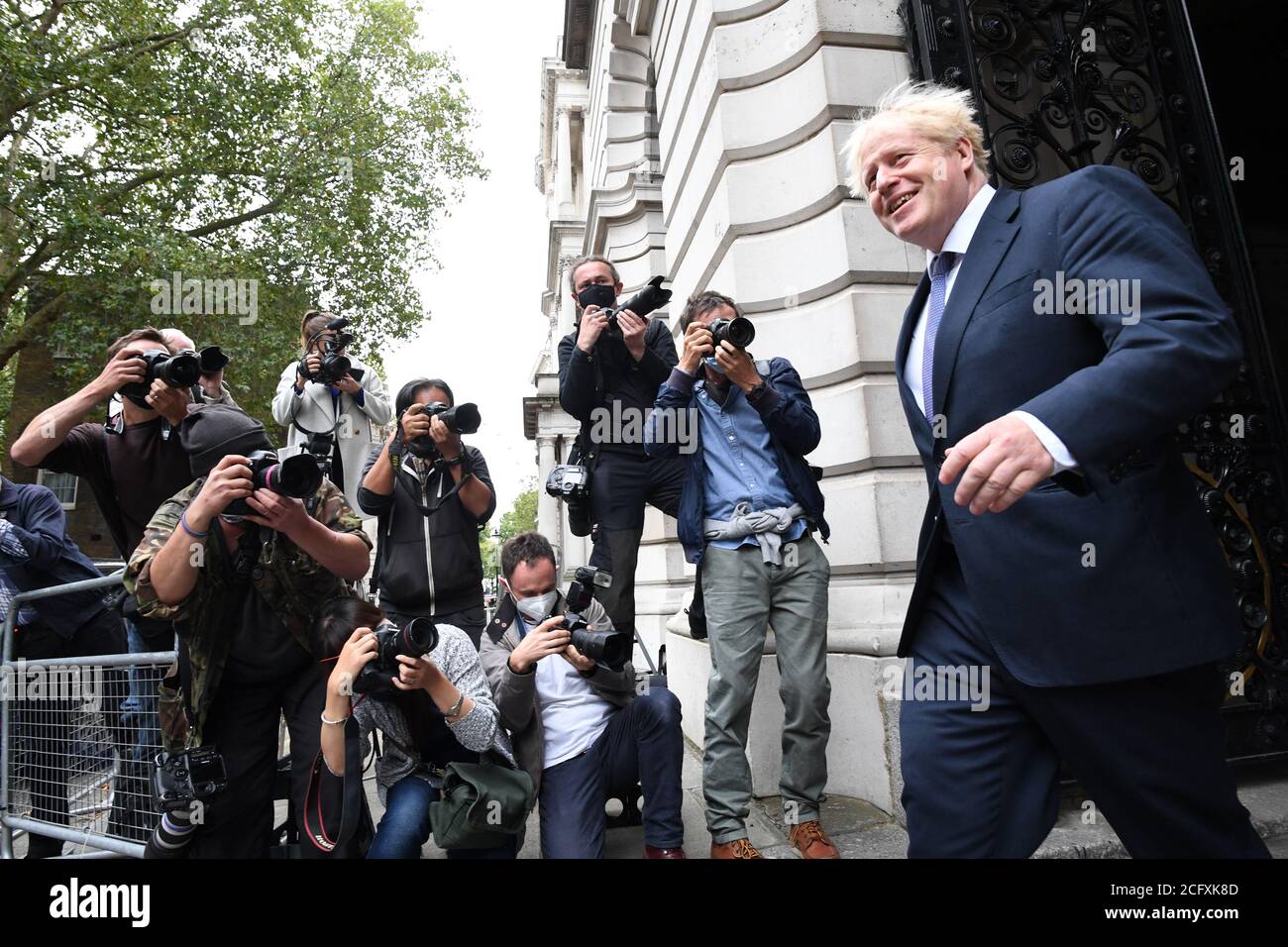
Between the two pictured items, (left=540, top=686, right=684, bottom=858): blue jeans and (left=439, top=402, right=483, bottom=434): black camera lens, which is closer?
(left=540, top=686, right=684, bottom=858): blue jeans

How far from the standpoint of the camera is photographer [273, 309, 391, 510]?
4020 millimetres

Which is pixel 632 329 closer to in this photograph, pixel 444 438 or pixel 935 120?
pixel 444 438

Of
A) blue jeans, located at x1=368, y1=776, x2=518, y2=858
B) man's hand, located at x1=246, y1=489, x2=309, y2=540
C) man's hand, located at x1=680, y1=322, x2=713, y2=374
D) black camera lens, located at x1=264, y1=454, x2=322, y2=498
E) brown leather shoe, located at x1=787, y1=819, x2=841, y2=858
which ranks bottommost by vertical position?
brown leather shoe, located at x1=787, y1=819, x2=841, y2=858

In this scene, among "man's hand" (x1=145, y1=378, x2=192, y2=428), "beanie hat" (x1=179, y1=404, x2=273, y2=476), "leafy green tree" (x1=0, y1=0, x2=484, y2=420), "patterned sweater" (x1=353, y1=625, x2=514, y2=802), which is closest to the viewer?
"beanie hat" (x1=179, y1=404, x2=273, y2=476)

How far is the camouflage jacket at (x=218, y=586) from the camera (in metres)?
2.59

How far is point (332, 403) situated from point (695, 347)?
2323 mm

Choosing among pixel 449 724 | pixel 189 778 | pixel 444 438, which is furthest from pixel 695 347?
pixel 189 778

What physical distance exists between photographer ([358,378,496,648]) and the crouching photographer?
2.29 feet

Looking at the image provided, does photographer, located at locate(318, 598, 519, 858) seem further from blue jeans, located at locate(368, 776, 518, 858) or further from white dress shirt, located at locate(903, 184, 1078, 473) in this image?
white dress shirt, located at locate(903, 184, 1078, 473)

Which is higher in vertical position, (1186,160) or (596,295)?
(1186,160)

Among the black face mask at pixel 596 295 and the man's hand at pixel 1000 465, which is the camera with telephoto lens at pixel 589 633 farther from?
the man's hand at pixel 1000 465

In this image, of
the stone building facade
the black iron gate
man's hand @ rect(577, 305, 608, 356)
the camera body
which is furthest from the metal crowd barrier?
the black iron gate

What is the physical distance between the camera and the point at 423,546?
3.68 m

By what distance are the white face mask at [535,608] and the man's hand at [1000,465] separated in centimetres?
215
